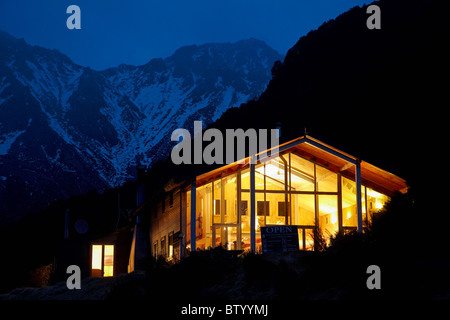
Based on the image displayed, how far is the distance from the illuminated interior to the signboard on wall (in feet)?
45.6

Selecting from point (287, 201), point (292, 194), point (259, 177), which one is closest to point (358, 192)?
point (292, 194)

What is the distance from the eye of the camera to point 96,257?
30.5m

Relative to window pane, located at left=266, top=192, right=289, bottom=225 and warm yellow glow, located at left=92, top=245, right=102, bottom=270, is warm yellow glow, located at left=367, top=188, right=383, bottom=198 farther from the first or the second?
warm yellow glow, located at left=92, top=245, right=102, bottom=270

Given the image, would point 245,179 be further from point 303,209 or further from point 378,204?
point 378,204

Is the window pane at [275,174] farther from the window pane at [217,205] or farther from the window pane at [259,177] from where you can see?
the window pane at [217,205]

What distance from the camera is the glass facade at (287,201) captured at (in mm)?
20188

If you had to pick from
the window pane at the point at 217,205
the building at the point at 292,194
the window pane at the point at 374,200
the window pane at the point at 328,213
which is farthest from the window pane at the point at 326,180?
the window pane at the point at 217,205

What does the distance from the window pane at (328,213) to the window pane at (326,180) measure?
28 cm

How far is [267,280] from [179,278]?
2.17 meters

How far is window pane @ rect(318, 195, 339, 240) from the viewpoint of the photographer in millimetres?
20141

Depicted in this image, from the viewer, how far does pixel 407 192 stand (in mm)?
19422
